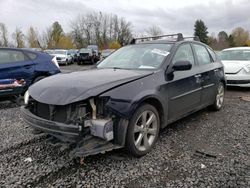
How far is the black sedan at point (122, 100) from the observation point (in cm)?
293

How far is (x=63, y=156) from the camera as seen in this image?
350 centimetres

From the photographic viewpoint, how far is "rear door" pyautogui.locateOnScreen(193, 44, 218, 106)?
493cm

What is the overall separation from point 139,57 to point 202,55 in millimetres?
1631

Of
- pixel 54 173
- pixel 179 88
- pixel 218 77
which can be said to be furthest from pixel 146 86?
pixel 218 77

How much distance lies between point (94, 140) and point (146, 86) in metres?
1.04

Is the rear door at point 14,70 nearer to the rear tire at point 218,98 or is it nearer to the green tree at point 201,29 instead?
the rear tire at point 218,98

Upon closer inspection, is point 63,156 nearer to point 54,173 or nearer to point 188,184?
point 54,173

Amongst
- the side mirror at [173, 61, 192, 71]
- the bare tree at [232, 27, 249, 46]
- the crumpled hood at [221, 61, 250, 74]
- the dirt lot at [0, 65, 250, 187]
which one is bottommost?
the dirt lot at [0, 65, 250, 187]

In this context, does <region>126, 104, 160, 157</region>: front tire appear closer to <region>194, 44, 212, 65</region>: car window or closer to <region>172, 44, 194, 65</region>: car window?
<region>172, 44, 194, 65</region>: car window

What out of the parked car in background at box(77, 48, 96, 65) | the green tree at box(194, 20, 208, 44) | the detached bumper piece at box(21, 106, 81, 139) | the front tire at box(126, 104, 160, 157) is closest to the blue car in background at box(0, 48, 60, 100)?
the detached bumper piece at box(21, 106, 81, 139)

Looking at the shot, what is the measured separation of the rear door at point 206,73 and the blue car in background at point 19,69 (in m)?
4.11

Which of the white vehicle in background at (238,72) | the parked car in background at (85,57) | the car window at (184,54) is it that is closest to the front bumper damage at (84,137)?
the car window at (184,54)

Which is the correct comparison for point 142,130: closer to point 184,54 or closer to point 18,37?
point 184,54

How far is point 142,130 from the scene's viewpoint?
11.3 ft
